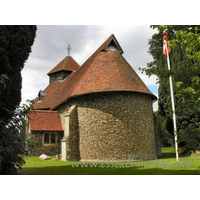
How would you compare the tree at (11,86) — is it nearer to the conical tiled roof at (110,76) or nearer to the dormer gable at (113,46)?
the conical tiled roof at (110,76)

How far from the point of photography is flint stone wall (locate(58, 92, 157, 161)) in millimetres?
15312

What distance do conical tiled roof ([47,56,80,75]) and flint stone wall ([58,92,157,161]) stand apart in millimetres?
15110

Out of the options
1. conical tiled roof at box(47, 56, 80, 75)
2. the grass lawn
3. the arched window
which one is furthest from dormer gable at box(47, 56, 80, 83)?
the grass lawn

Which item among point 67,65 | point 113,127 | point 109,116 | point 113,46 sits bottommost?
point 113,127

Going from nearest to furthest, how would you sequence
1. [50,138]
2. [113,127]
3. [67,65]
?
[113,127] < [50,138] < [67,65]

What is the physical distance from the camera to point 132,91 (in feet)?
52.9

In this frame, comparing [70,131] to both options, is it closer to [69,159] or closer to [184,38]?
[69,159]

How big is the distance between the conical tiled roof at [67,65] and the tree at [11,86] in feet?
69.7

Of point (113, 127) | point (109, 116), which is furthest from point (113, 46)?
point (113, 127)

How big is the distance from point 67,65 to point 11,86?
76.0 ft

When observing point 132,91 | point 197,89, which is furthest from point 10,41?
point 132,91

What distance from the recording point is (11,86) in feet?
28.6

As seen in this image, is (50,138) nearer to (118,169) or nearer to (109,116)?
(109,116)

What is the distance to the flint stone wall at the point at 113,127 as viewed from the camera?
15312 mm
